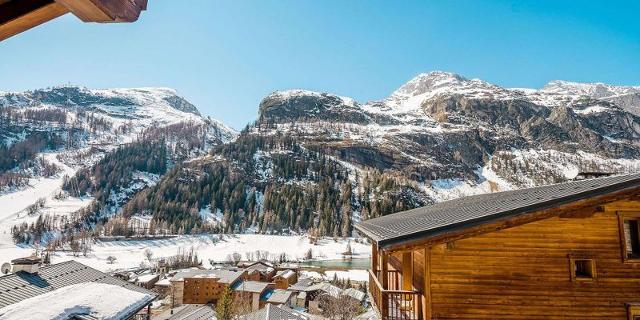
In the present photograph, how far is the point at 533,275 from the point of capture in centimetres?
900

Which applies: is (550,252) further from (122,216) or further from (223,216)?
(122,216)

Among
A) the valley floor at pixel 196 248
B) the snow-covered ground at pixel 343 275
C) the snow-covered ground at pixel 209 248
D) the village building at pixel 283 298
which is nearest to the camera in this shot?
the village building at pixel 283 298

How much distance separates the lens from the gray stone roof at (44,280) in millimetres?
16750

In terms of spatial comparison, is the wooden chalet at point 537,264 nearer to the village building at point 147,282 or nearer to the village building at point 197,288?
the village building at point 197,288

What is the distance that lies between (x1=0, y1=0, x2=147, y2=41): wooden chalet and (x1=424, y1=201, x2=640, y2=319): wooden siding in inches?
336

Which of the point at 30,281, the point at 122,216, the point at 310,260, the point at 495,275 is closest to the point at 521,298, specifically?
the point at 495,275

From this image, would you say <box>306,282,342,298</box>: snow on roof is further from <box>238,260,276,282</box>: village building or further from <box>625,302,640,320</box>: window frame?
<box>625,302,640,320</box>: window frame

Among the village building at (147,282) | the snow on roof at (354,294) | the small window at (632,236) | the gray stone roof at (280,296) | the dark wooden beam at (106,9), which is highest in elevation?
the dark wooden beam at (106,9)

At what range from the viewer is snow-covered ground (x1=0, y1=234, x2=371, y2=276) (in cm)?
10725

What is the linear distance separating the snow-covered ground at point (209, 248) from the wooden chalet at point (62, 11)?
10735 centimetres

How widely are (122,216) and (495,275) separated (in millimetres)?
179661

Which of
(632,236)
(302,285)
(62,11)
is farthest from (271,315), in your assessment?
(62,11)

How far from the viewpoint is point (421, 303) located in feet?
30.0

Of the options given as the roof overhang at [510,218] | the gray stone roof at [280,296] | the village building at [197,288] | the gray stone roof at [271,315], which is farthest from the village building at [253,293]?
the roof overhang at [510,218]
